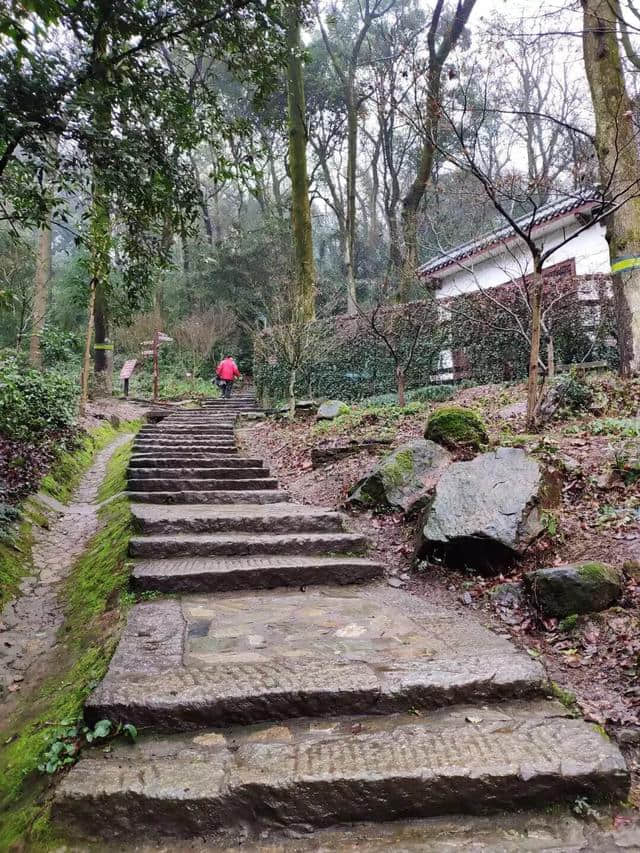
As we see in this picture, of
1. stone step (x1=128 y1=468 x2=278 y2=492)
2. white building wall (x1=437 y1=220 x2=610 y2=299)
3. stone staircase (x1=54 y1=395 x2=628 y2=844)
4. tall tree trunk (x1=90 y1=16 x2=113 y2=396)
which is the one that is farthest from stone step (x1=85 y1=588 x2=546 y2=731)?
white building wall (x1=437 y1=220 x2=610 y2=299)

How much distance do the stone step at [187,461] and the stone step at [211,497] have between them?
92 centimetres

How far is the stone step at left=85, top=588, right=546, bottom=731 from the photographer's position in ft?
7.14

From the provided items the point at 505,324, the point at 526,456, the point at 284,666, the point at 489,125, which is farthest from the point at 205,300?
the point at 284,666

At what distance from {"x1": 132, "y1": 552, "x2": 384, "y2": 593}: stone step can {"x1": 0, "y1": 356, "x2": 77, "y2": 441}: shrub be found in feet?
12.9

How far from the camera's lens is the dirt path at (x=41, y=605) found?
283 centimetres

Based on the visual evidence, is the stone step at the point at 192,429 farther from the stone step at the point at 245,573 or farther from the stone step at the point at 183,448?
the stone step at the point at 245,573

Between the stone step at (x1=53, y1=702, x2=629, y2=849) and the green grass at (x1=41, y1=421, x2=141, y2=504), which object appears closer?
the stone step at (x1=53, y1=702, x2=629, y2=849)

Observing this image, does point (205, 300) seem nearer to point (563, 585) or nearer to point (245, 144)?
point (245, 144)

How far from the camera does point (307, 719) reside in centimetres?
Result: 224

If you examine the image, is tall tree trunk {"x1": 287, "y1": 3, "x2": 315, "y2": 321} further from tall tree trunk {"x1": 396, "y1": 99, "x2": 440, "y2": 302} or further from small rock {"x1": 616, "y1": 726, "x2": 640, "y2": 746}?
small rock {"x1": 616, "y1": 726, "x2": 640, "y2": 746}

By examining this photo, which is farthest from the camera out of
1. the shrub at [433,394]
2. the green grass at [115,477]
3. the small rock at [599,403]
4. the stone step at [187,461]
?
the shrub at [433,394]

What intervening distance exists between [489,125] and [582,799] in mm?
21579

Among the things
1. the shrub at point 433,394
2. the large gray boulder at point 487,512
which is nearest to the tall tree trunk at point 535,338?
the large gray boulder at point 487,512

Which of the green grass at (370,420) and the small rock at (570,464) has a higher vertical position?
the green grass at (370,420)
